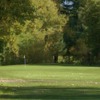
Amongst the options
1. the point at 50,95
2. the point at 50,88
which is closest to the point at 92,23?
the point at 50,88

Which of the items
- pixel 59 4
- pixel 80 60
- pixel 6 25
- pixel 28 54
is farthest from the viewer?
pixel 59 4

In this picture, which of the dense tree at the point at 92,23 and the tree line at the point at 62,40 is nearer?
the tree line at the point at 62,40

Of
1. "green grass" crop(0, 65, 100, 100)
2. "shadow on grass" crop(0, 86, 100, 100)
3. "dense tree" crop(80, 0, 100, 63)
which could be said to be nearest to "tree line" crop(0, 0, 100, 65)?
"dense tree" crop(80, 0, 100, 63)

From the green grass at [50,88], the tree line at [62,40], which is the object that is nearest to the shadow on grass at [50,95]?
the green grass at [50,88]

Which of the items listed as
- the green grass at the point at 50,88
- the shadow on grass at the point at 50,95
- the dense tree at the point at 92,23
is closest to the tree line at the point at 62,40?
the dense tree at the point at 92,23

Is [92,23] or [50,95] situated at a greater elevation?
[92,23]

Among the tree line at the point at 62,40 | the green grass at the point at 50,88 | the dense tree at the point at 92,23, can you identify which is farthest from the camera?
the dense tree at the point at 92,23

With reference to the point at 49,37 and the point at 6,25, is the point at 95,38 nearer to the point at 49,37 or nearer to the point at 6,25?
the point at 49,37

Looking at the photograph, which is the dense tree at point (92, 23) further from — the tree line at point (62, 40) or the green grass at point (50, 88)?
the green grass at point (50, 88)

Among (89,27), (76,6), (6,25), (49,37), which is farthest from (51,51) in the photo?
(6,25)

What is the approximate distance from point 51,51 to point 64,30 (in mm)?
6895

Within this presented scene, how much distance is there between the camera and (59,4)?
10144 cm

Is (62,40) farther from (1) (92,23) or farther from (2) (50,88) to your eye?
(2) (50,88)

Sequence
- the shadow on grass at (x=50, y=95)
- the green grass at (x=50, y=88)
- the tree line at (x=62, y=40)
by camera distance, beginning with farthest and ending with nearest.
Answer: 1. the tree line at (x=62, y=40)
2. the green grass at (x=50, y=88)
3. the shadow on grass at (x=50, y=95)
